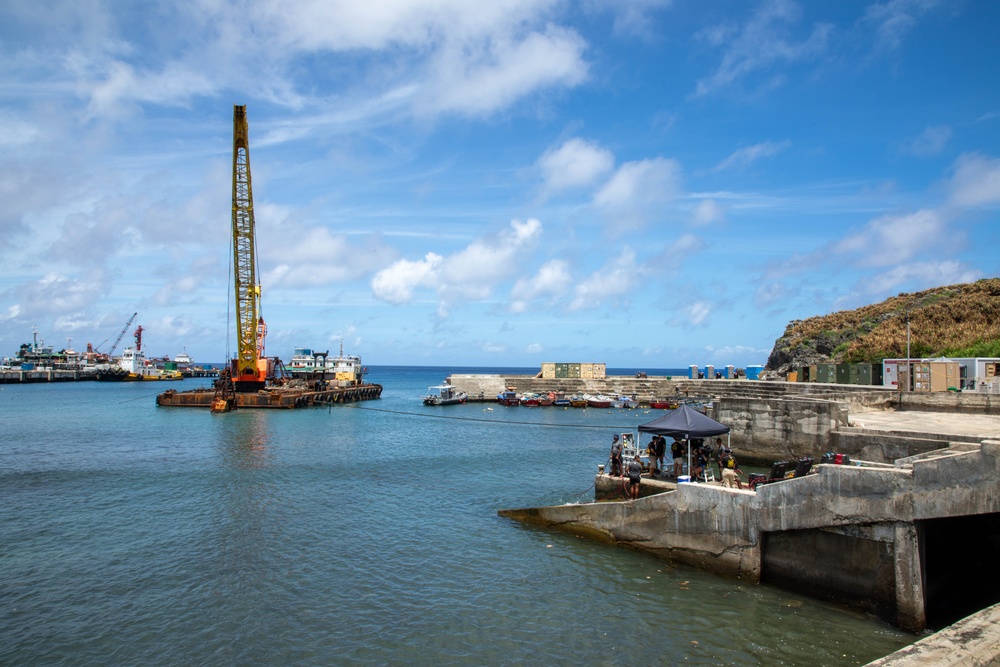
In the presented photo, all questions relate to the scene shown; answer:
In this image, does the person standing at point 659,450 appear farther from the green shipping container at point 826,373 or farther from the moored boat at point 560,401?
the moored boat at point 560,401

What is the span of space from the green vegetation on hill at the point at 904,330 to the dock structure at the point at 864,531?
30793mm

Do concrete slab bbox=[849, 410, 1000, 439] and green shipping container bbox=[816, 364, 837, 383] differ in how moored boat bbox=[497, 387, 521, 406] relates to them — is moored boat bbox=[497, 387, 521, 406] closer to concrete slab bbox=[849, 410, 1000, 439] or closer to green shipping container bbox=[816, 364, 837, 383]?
green shipping container bbox=[816, 364, 837, 383]

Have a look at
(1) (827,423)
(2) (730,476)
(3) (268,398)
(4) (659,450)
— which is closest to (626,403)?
(3) (268,398)

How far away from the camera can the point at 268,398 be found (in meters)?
61.9

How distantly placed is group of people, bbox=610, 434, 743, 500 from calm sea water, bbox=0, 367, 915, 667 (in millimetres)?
1957

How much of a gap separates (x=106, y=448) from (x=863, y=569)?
36.8 m

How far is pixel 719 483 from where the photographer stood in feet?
45.2

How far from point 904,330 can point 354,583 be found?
48.5 m

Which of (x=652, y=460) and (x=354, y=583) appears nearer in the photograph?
(x=354, y=583)

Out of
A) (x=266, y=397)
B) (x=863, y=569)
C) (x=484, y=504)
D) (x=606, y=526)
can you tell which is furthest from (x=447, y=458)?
(x=266, y=397)

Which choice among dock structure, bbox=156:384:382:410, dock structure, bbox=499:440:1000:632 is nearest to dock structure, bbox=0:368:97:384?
dock structure, bbox=156:384:382:410

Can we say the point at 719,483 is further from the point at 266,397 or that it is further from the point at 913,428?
the point at 266,397

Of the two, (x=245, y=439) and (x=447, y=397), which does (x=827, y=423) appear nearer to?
(x=245, y=439)

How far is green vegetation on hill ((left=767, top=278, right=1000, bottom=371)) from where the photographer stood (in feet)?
140
